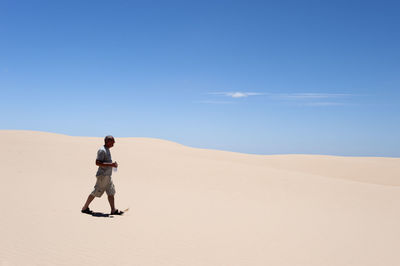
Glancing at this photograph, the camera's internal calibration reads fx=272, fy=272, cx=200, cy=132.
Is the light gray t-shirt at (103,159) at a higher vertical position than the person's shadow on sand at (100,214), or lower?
higher

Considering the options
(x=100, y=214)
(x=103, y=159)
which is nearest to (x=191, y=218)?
(x=100, y=214)

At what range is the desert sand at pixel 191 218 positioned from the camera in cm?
472

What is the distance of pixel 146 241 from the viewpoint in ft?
17.0

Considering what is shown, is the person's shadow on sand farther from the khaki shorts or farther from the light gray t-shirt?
the light gray t-shirt

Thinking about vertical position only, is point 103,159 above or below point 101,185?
above

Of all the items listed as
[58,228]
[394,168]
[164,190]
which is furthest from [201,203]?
[394,168]

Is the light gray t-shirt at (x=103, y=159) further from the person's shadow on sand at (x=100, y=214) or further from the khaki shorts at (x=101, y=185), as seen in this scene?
the person's shadow on sand at (x=100, y=214)

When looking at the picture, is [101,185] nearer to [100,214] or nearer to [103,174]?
[103,174]

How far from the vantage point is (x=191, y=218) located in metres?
7.16

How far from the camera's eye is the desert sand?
4.72 meters

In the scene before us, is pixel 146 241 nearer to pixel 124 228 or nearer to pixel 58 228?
pixel 124 228

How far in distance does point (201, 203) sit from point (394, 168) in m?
25.6

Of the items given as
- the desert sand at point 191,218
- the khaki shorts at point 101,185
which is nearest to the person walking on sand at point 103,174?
the khaki shorts at point 101,185

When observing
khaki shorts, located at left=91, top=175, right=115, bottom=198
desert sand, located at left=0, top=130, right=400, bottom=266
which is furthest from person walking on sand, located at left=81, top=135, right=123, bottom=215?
desert sand, located at left=0, top=130, right=400, bottom=266
